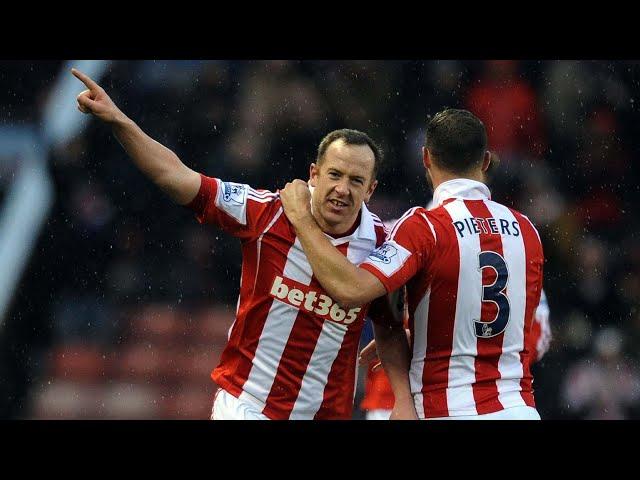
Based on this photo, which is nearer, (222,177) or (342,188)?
(342,188)

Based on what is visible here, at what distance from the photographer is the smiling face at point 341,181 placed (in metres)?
3.74

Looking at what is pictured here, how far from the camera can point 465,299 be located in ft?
12.0

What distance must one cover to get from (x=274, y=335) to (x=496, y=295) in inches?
31.7

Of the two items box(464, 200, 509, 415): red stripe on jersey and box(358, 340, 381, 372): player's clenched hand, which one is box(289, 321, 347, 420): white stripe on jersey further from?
box(464, 200, 509, 415): red stripe on jersey

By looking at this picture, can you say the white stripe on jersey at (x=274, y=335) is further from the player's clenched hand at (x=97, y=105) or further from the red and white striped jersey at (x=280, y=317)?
the player's clenched hand at (x=97, y=105)

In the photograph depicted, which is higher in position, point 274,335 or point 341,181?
point 341,181

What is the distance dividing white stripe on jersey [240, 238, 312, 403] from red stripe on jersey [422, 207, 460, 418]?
0.42 meters

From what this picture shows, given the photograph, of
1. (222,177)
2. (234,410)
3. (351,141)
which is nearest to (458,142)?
(351,141)

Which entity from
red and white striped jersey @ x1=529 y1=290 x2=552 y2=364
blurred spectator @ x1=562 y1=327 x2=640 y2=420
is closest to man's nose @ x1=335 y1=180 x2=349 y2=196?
red and white striped jersey @ x1=529 y1=290 x2=552 y2=364

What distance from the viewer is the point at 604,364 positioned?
820 cm

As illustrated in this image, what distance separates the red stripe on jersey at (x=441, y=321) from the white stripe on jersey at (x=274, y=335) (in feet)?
1.37

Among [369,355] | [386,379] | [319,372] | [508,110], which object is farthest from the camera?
[508,110]

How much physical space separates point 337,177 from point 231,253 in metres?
4.15

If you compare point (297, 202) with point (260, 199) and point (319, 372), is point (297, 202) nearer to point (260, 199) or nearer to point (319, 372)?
point (260, 199)
